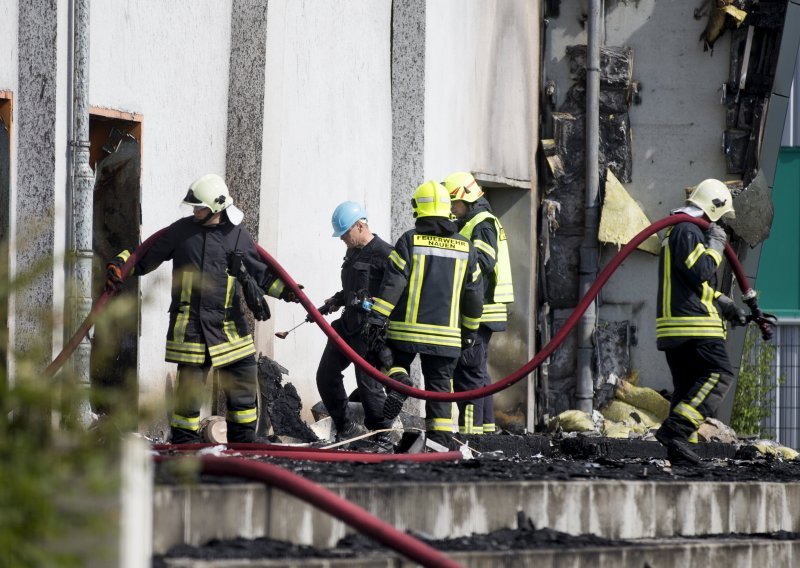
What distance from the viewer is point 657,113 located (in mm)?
15742

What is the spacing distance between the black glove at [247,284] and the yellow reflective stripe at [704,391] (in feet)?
9.03

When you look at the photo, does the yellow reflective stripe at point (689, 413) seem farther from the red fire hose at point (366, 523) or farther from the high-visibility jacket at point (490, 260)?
the red fire hose at point (366, 523)

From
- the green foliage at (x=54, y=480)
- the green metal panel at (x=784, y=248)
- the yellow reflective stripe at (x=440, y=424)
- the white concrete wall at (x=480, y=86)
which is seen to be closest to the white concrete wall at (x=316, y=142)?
the white concrete wall at (x=480, y=86)

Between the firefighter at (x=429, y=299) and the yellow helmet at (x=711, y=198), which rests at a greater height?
the yellow helmet at (x=711, y=198)

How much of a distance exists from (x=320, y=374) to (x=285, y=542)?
486cm

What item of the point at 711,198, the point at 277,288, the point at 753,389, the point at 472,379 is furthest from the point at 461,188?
the point at 753,389

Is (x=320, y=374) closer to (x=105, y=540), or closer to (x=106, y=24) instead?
(x=106, y=24)

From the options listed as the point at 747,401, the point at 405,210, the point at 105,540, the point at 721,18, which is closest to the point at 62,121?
the point at 405,210

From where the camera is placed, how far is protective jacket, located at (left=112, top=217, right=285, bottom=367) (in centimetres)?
859

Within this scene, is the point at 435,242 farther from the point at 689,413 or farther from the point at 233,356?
the point at 689,413

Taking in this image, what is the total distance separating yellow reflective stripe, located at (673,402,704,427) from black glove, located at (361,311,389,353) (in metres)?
1.91

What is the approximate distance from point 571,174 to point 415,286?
6.84m

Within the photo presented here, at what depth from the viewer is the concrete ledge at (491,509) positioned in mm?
5188

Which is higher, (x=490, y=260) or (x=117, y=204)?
(x=117, y=204)
